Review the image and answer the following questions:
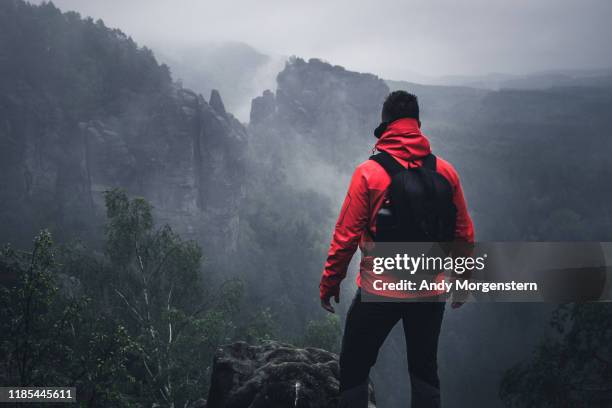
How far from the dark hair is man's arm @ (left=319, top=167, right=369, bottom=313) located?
612mm

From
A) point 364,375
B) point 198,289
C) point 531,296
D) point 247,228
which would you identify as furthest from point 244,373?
point 247,228

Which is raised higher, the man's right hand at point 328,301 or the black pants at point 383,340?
the man's right hand at point 328,301

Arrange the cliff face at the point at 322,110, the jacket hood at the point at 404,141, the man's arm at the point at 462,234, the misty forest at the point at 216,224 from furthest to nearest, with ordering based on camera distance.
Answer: the cliff face at the point at 322,110, the misty forest at the point at 216,224, the man's arm at the point at 462,234, the jacket hood at the point at 404,141

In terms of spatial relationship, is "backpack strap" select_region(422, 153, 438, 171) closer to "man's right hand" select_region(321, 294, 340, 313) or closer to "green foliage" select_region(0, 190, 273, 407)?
"man's right hand" select_region(321, 294, 340, 313)

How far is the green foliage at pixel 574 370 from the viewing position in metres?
13.4

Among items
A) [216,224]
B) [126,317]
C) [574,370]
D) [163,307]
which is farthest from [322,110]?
[574,370]

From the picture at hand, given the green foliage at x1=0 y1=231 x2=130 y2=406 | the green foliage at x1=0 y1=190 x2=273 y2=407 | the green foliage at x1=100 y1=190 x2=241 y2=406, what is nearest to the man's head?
the green foliage at x1=0 y1=231 x2=130 y2=406

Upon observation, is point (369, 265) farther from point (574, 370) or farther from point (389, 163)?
point (574, 370)

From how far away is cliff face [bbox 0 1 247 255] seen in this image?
5931 centimetres

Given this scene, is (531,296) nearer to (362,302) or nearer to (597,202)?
(362,302)

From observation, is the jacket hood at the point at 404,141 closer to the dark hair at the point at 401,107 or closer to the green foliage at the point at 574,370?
the dark hair at the point at 401,107

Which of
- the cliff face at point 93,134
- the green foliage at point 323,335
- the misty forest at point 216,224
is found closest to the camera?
the misty forest at point 216,224

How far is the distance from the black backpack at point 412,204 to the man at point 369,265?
5 centimetres

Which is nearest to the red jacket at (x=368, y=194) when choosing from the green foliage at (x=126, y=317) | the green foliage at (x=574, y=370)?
the green foliage at (x=126, y=317)
